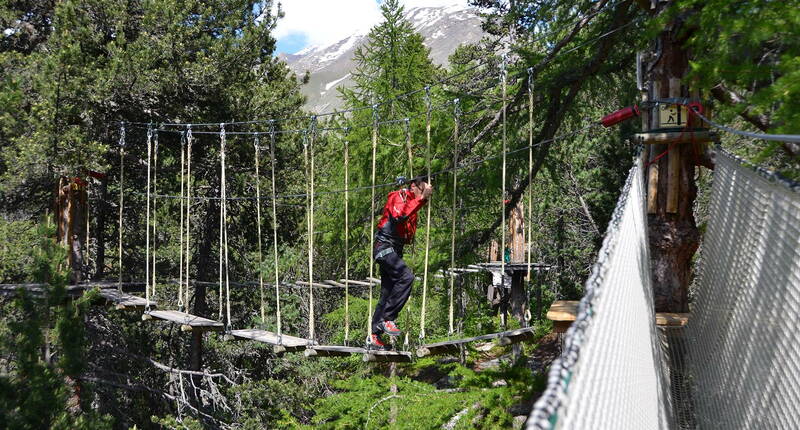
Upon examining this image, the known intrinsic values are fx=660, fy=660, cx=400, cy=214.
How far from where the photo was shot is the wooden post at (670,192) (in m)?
4.00

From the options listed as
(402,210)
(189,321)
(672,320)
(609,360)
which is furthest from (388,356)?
(609,360)

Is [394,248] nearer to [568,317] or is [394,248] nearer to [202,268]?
[568,317]

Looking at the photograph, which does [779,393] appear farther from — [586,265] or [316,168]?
[316,168]

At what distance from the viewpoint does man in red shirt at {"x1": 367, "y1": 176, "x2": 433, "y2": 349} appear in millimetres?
4871

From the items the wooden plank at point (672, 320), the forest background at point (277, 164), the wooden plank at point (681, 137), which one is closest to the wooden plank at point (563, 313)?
the wooden plank at point (672, 320)

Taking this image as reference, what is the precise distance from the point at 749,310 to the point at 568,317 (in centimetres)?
76

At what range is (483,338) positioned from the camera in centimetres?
445

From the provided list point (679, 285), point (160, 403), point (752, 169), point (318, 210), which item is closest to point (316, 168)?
point (318, 210)

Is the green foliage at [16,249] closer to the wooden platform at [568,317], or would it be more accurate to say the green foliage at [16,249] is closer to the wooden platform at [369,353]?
the wooden platform at [369,353]

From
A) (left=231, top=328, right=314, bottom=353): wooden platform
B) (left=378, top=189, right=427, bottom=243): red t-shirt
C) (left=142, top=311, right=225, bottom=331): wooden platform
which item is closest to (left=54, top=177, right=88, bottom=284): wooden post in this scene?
(left=142, top=311, right=225, bottom=331): wooden platform

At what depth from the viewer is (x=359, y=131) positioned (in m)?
10.0

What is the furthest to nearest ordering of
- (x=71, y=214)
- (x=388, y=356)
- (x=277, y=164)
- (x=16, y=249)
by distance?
(x=277, y=164) → (x=16, y=249) → (x=71, y=214) → (x=388, y=356)

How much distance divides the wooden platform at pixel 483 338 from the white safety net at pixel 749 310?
45.3 inches

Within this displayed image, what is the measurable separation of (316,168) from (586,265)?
616 centimetres
